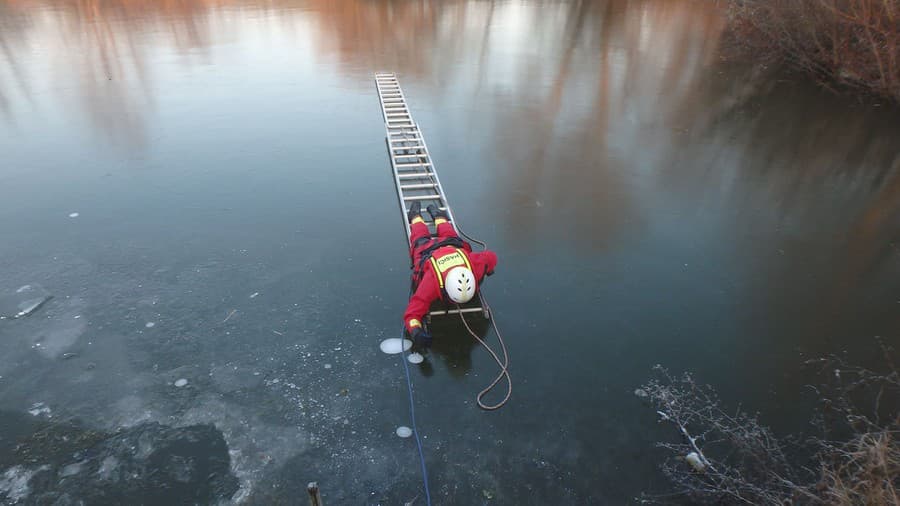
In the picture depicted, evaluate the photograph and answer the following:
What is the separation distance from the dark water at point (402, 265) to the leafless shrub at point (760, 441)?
177mm

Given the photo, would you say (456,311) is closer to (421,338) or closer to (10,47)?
(421,338)

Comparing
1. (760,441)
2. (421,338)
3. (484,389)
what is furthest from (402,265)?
(760,441)

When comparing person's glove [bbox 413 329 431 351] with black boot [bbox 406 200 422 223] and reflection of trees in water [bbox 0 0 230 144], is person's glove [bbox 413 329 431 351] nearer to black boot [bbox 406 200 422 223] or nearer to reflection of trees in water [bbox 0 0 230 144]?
black boot [bbox 406 200 422 223]

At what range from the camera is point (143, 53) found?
14102 mm

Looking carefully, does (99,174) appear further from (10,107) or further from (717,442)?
(717,442)

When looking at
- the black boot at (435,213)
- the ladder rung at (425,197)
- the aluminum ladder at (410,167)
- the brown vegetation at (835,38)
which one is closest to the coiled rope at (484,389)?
the aluminum ladder at (410,167)

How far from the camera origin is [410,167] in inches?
318

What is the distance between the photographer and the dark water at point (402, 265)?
160 inches

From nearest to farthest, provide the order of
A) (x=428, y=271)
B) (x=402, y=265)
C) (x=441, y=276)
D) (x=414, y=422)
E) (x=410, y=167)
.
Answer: (x=414, y=422) < (x=441, y=276) < (x=428, y=271) < (x=402, y=265) < (x=410, y=167)

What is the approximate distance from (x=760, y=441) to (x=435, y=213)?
13.6 ft

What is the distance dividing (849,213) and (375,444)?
23.8ft

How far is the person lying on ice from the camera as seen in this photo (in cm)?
477

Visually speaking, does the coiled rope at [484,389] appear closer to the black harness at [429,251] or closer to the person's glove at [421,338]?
the person's glove at [421,338]

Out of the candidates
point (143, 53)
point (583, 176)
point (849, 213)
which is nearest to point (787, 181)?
point (849, 213)
